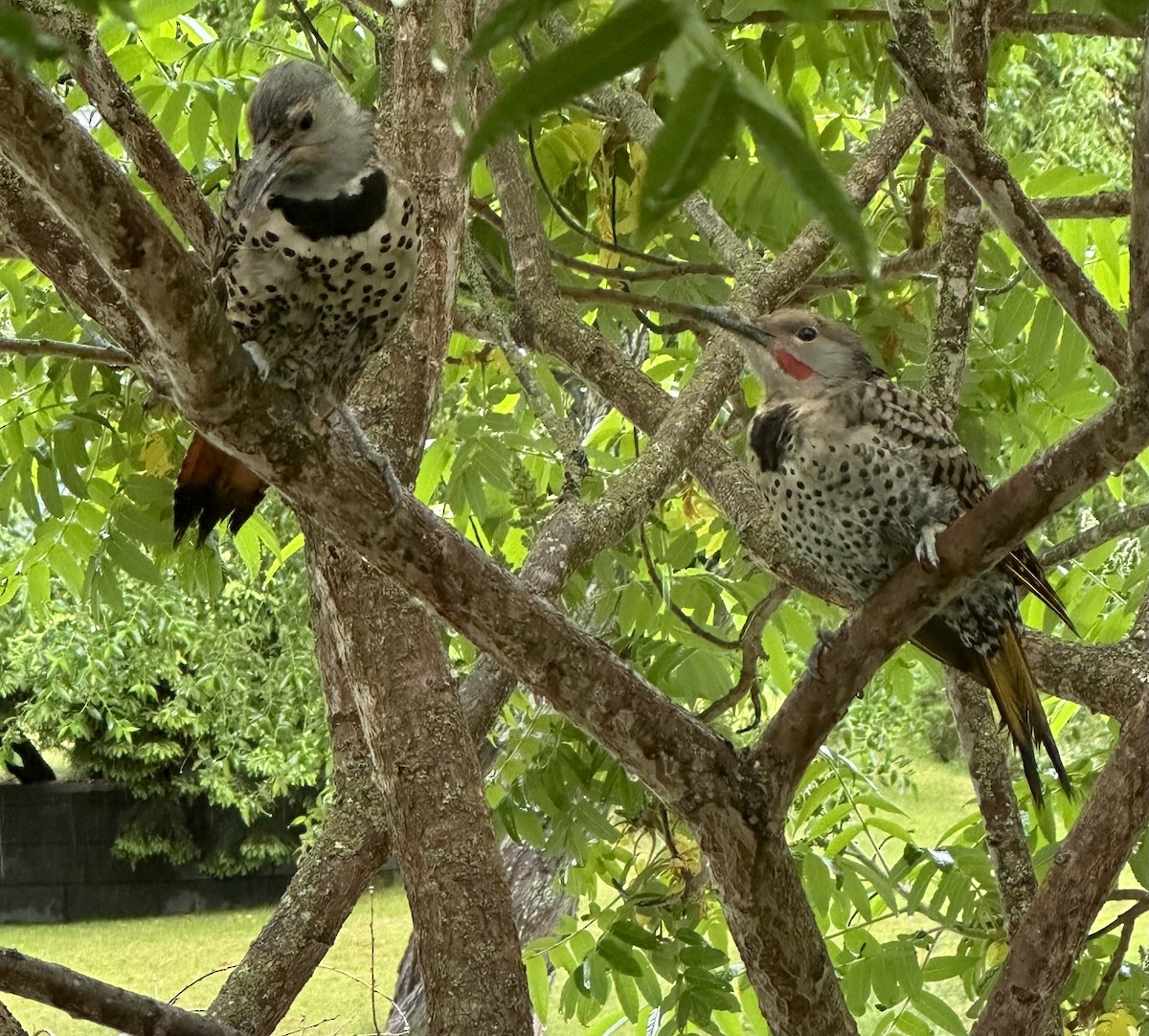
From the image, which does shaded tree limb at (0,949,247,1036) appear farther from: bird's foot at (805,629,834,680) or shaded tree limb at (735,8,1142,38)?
shaded tree limb at (735,8,1142,38)

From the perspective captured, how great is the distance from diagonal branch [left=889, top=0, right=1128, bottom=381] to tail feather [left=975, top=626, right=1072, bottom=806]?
1.69ft

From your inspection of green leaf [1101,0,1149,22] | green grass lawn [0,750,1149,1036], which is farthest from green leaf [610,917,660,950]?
green grass lawn [0,750,1149,1036]

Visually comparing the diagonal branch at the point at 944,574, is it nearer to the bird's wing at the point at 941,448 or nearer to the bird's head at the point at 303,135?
the bird's wing at the point at 941,448

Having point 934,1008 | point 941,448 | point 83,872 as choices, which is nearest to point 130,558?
point 941,448

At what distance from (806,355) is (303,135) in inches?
25.2

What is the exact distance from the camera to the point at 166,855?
3994 mm

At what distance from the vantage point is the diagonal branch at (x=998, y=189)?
3.49 feet

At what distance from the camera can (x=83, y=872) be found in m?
3.89

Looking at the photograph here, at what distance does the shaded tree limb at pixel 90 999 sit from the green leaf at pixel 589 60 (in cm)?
97

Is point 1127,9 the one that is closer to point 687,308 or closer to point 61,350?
point 687,308

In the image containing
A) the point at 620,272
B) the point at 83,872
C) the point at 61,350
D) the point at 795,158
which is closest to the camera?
the point at 795,158

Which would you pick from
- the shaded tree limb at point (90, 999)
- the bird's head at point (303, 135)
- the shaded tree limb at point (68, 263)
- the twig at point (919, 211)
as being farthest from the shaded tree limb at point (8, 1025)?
the twig at point (919, 211)

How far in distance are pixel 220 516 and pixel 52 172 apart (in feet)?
2.58

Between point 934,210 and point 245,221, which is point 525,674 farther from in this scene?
point 934,210
